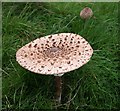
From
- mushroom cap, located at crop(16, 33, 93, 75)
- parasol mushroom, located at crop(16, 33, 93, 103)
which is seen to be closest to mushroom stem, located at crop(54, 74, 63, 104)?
parasol mushroom, located at crop(16, 33, 93, 103)

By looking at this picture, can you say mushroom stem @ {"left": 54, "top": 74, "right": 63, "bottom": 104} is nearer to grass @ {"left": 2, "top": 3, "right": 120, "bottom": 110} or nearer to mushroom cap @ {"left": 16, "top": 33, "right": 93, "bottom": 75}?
grass @ {"left": 2, "top": 3, "right": 120, "bottom": 110}

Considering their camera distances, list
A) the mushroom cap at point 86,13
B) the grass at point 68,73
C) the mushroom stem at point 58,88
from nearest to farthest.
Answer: the mushroom stem at point 58,88, the grass at point 68,73, the mushroom cap at point 86,13

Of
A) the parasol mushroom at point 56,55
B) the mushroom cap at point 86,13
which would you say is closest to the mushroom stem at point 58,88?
the parasol mushroom at point 56,55

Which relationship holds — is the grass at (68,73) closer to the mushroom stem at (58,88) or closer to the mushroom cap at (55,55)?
the mushroom stem at (58,88)

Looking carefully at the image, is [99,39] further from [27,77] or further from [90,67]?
[27,77]

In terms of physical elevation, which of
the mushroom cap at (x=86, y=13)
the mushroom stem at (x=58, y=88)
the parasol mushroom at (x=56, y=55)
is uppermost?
the mushroom cap at (x=86, y=13)

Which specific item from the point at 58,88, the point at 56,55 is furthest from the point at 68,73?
the point at 56,55

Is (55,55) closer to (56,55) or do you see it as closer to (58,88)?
(56,55)
